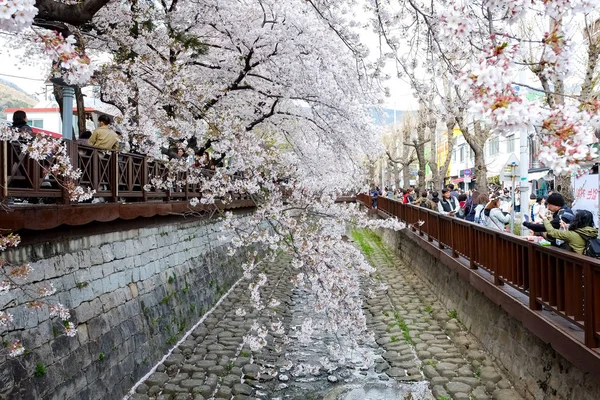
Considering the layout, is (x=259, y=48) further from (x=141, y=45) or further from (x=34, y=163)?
(x=34, y=163)

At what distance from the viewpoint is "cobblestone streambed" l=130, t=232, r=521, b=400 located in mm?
7492

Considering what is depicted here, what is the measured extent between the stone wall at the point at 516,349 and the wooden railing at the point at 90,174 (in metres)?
5.71

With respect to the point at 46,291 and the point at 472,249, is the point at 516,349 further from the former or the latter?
the point at 46,291

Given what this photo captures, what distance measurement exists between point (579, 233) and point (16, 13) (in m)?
6.35

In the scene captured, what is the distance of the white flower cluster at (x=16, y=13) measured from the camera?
2904 millimetres

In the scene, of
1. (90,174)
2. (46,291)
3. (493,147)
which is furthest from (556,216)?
(493,147)

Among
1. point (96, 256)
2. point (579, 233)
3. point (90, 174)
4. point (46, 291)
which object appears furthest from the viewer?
point (96, 256)

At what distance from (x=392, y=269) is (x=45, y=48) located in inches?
592

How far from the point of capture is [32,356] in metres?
5.39

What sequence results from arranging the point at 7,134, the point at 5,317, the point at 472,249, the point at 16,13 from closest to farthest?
1. the point at 16,13
2. the point at 5,317
3. the point at 7,134
4. the point at 472,249

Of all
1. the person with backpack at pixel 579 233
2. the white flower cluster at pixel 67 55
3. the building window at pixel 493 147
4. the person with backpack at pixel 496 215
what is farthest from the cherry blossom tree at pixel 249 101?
the building window at pixel 493 147

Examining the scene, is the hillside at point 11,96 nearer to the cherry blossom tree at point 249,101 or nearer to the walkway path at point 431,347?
the cherry blossom tree at point 249,101

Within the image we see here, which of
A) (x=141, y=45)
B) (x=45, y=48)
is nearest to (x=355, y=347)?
(x=45, y=48)

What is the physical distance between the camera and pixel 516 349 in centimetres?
696
